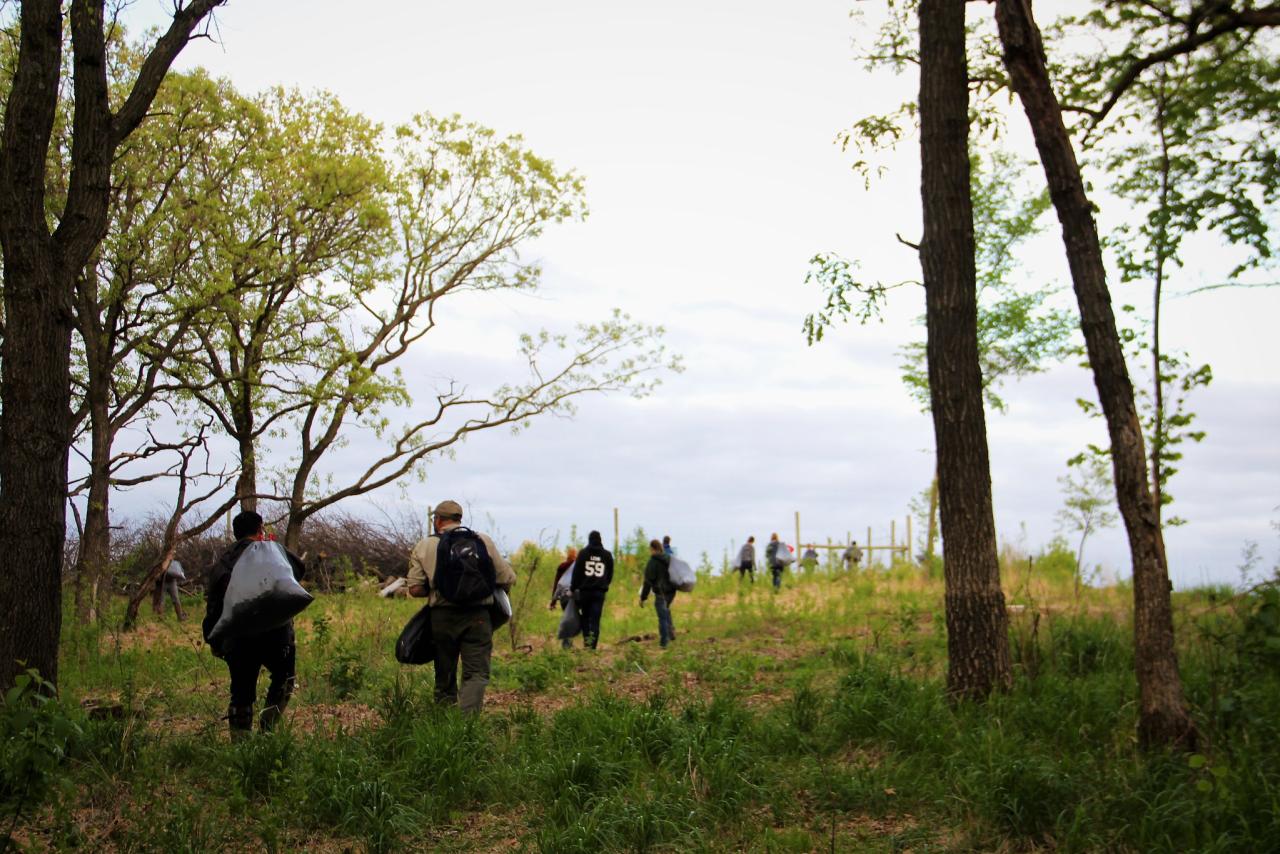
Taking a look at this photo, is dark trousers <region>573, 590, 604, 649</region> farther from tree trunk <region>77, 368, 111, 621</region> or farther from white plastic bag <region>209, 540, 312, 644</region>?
tree trunk <region>77, 368, 111, 621</region>

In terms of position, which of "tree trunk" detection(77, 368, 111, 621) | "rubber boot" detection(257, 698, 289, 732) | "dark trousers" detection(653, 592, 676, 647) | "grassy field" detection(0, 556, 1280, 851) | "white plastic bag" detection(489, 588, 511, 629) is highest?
"tree trunk" detection(77, 368, 111, 621)

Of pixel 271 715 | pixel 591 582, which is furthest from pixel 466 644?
pixel 591 582

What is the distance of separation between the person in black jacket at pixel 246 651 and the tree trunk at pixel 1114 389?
6.35 metres

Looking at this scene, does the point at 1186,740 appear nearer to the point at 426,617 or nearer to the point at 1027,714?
the point at 1027,714

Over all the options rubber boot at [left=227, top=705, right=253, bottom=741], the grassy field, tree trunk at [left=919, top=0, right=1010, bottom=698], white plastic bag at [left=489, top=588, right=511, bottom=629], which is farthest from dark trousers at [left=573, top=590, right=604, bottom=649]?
rubber boot at [left=227, top=705, right=253, bottom=741]

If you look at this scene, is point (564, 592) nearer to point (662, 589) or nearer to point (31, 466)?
point (662, 589)

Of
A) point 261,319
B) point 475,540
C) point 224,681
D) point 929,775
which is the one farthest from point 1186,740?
point 261,319

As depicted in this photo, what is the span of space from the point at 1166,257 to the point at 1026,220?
14.7m

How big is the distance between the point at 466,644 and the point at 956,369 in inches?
193

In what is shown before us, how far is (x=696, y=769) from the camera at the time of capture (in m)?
7.11

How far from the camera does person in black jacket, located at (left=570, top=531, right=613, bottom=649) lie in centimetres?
1510

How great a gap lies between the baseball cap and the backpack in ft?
0.80

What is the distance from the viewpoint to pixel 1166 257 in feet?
37.7

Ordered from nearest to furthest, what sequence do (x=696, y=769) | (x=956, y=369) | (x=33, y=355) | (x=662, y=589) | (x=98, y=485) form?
(x=696, y=769)
(x=33, y=355)
(x=956, y=369)
(x=662, y=589)
(x=98, y=485)
